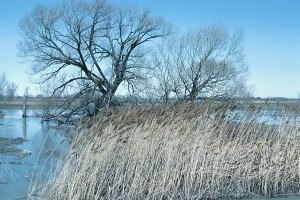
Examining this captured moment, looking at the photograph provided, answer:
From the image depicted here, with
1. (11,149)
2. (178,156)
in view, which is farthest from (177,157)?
(11,149)

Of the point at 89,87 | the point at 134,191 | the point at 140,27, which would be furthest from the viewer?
the point at 140,27

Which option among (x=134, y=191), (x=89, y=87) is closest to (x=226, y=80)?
(x=89, y=87)

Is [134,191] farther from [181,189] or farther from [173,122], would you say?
[173,122]

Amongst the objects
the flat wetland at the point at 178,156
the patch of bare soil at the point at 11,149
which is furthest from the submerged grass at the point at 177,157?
the patch of bare soil at the point at 11,149

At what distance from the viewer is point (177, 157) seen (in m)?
8.22

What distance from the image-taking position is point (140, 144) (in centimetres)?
810

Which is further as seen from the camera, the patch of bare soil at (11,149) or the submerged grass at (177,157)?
the patch of bare soil at (11,149)

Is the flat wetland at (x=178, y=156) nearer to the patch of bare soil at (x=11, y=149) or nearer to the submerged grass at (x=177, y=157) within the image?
the submerged grass at (x=177, y=157)

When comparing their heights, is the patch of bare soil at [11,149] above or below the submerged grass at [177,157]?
below

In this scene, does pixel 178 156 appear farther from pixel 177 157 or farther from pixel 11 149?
pixel 11 149

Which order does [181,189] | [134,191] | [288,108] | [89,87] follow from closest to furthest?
1. [134,191]
2. [181,189]
3. [288,108]
4. [89,87]

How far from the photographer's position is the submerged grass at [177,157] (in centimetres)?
761

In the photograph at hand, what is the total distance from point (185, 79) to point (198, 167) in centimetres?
2360

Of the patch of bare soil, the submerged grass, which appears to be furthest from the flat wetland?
the patch of bare soil
